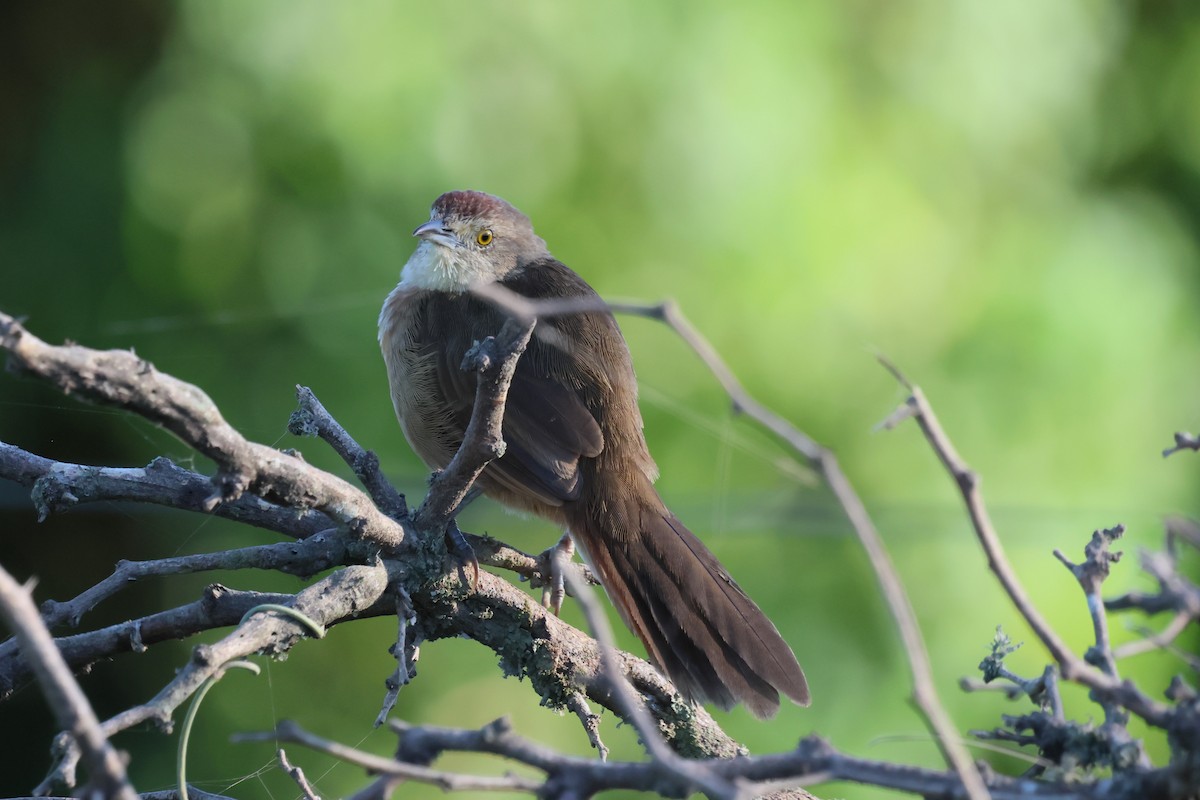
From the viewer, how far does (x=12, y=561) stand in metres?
4.88

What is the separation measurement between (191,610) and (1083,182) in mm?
4517

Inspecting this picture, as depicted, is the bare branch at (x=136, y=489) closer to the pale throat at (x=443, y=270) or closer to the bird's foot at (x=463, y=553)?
the bird's foot at (x=463, y=553)

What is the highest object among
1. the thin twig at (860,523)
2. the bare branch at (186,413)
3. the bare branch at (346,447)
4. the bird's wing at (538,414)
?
the bird's wing at (538,414)

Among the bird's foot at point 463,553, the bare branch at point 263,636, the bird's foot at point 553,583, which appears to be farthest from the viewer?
the bird's foot at point 553,583

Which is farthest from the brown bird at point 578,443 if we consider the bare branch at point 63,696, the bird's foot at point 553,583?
the bare branch at point 63,696

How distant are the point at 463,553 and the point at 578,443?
944mm

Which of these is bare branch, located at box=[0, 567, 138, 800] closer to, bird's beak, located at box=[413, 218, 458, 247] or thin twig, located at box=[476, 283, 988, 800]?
thin twig, located at box=[476, 283, 988, 800]

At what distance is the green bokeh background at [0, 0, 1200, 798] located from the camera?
4277 mm

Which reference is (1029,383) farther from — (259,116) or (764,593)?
(259,116)

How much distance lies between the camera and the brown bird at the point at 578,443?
114 inches

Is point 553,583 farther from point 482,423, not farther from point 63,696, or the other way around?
point 63,696

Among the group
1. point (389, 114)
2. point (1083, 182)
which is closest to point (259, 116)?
point (389, 114)

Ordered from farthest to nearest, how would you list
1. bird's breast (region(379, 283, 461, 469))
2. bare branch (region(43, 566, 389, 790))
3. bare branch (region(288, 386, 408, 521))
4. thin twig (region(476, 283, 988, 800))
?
bird's breast (region(379, 283, 461, 469))
bare branch (region(288, 386, 408, 521))
bare branch (region(43, 566, 389, 790))
thin twig (region(476, 283, 988, 800))

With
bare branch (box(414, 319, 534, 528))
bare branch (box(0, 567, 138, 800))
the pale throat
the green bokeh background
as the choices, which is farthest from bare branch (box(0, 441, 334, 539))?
the green bokeh background
